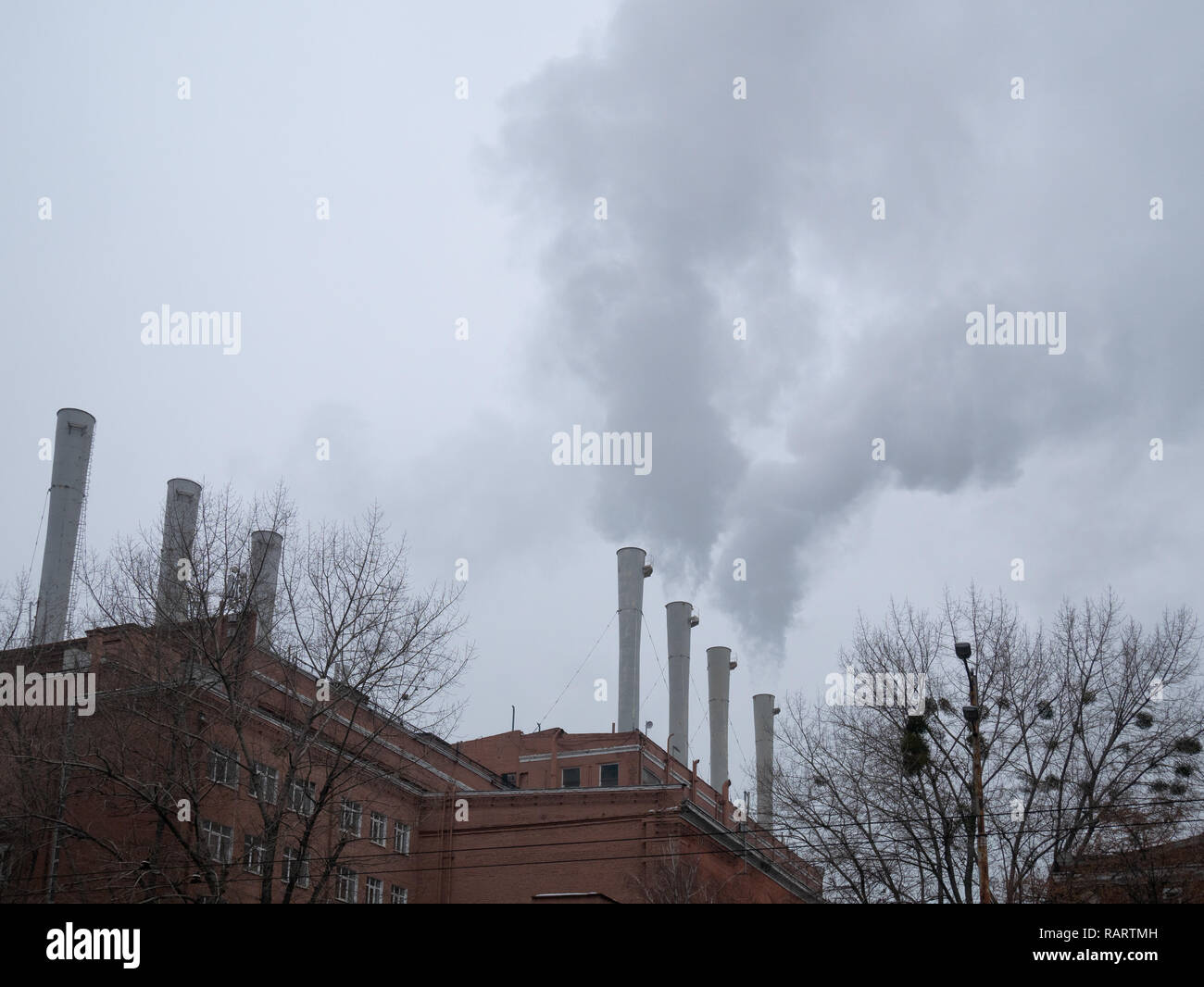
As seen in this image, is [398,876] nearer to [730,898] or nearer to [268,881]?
[730,898]

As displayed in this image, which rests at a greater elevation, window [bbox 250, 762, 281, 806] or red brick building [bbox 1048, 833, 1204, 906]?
window [bbox 250, 762, 281, 806]

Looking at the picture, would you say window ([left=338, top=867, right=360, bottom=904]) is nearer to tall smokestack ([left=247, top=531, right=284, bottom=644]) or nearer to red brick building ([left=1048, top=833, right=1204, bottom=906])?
tall smokestack ([left=247, top=531, right=284, bottom=644])

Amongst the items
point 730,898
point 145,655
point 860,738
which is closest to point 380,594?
point 145,655

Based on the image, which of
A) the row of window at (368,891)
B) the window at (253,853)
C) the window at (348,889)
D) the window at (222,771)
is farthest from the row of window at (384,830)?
the window at (222,771)

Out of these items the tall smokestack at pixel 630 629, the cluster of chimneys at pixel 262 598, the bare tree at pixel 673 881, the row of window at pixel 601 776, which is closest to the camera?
the cluster of chimneys at pixel 262 598

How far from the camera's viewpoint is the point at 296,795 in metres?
32.7

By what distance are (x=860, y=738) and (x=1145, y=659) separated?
24.8 feet

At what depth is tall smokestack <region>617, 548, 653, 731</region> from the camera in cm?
5975

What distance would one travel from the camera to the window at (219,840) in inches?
1361

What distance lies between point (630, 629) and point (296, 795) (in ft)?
Answer: 97.9

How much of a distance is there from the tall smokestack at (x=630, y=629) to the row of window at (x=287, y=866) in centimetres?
1792

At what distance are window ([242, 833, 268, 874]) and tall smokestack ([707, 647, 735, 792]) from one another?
30.9 m

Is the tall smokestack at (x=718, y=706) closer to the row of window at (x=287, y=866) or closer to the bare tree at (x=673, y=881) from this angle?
the bare tree at (x=673, y=881)

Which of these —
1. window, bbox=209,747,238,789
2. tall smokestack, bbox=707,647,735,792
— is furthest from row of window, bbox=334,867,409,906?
tall smokestack, bbox=707,647,735,792
